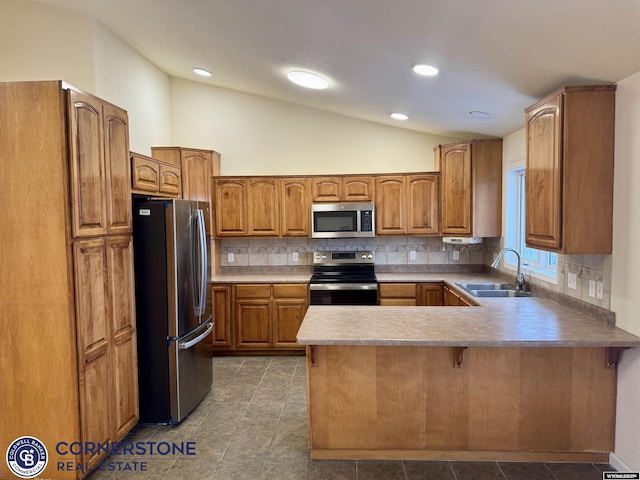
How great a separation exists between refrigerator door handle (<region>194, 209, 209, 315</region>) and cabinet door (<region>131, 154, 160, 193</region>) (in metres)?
0.46

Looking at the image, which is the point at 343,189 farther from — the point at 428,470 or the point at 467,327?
the point at 428,470

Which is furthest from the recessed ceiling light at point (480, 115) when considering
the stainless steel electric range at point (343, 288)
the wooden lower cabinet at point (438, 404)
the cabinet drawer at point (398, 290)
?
the wooden lower cabinet at point (438, 404)

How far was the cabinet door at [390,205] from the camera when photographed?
464 centimetres

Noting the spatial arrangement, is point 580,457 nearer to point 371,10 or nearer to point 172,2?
point 371,10

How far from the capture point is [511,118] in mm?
3441

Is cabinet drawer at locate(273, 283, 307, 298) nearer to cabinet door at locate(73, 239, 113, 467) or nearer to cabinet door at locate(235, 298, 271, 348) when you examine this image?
cabinet door at locate(235, 298, 271, 348)

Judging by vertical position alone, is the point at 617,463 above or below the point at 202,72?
below

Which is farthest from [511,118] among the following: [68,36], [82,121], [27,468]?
[27,468]

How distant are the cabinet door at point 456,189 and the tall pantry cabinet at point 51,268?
3.37 meters

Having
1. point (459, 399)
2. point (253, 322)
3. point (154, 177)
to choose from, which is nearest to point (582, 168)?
point (459, 399)

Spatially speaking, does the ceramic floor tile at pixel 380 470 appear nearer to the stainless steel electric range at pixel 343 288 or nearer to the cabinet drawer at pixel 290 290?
the stainless steel electric range at pixel 343 288

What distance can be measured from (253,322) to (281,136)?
2239 millimetres

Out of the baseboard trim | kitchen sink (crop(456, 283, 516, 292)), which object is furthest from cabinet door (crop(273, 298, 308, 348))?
the baseboard trim

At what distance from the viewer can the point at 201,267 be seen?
332 centimetres
